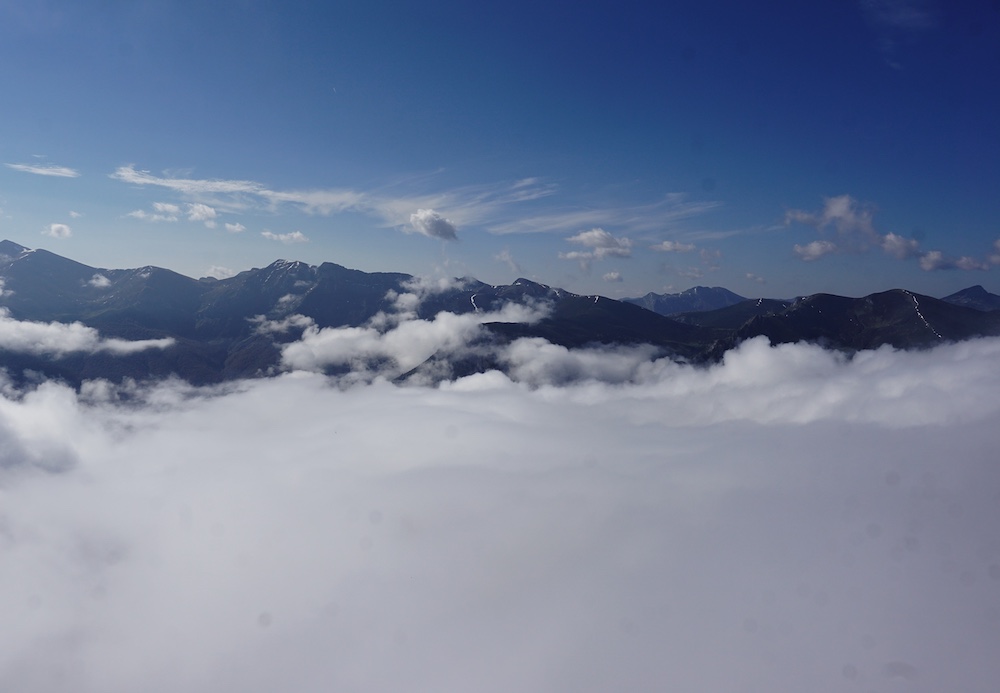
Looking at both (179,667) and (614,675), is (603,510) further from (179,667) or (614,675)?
(179,667)

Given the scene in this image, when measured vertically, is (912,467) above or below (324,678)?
above

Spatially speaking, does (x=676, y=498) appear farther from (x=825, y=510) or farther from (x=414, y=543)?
(x=414, y=543)

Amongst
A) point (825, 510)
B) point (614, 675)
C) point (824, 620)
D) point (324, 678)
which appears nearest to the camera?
point (614, 675)

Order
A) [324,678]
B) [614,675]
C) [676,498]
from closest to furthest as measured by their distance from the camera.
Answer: [614,675] < [324,678] < [676,498]

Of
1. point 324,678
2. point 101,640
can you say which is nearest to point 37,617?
point 101,640

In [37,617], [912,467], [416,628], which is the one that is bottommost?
[37,617]

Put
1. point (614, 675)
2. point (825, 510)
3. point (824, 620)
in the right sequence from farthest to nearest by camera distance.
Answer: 1. point (825, 510)
2. point (824, 620)
3. point (614, 675)

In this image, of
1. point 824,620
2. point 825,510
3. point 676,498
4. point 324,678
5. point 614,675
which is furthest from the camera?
point 676,498

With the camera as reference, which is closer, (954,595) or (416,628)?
(954,595)

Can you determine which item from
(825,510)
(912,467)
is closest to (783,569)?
(825,510)
